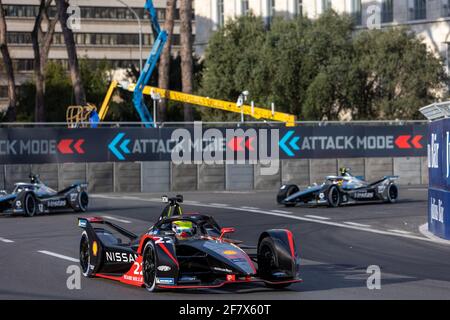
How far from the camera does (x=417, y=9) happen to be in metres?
68.5

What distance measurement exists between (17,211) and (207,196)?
31.5 ft

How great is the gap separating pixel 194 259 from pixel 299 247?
6.14m

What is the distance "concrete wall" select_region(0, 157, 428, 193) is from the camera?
36656 millimetres

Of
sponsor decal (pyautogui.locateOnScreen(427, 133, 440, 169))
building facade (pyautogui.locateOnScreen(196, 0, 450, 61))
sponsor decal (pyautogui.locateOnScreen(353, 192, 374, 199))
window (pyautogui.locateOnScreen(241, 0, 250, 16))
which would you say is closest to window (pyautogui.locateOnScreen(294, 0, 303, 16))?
building facade (pyautogui.locateOnScreen(196, 0, 450, 61))

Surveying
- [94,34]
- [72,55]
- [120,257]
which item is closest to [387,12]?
[72,55]

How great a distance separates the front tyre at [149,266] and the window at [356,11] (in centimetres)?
5853

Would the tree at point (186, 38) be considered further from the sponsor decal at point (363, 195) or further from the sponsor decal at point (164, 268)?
the sponsor decal at point (164, 268)

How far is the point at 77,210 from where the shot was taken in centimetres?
2808

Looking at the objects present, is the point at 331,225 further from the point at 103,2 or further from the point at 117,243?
the point at 103,2

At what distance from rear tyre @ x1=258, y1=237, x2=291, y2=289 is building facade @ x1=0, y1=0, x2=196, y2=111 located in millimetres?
94887

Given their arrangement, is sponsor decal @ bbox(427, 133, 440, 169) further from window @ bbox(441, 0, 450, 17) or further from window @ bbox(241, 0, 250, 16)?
window @ bbox(241, 0, 250, 16)

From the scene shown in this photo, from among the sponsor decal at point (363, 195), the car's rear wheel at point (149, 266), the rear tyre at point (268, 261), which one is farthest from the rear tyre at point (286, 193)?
the car's rear wheel at point (149, 266)

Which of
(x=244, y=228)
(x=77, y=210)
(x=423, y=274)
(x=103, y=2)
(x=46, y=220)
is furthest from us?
(x=103, y=2)

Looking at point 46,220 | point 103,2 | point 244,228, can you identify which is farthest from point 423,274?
point 103,2
